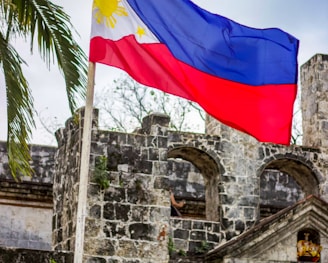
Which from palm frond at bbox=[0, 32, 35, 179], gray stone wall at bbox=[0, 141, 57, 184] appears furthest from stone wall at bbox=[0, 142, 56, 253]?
palm frond at bbox=[0, 32, 35, 179]

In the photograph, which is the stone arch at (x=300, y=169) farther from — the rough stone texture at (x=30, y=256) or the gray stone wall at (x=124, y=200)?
the rough stone texture at (x=30, y=256)

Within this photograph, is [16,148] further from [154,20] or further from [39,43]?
[154,20]

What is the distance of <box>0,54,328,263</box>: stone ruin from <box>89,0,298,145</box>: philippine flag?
4.85 metres

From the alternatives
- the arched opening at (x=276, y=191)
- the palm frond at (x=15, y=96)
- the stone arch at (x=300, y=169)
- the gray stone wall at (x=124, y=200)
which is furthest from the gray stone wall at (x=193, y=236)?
the palm frond at (x=15, y=96)

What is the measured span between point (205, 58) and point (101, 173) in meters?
5.32

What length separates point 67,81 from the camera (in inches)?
544

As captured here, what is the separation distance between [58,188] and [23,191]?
3.40 meters

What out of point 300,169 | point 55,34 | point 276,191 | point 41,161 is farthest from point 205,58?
point 276,191

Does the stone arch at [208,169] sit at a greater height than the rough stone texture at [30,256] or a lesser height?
greater

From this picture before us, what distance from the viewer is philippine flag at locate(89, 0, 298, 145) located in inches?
520

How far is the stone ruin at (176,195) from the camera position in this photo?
18.2m

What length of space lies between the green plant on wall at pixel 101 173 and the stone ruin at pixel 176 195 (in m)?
0.02

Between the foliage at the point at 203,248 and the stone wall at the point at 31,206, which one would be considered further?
the stone wall at the point at 31,206

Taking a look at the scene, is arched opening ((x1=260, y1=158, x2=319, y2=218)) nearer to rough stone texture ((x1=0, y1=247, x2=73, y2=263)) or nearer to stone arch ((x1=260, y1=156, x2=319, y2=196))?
stone arch ((x1=260, y1=156, x2=319, y2=196))
